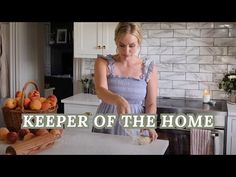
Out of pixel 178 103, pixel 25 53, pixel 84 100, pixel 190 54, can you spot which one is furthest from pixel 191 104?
pixel 25 53

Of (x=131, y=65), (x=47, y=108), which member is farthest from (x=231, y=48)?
(x=47, y=108)

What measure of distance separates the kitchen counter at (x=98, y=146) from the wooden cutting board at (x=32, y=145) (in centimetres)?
2

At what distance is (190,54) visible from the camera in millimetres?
2576

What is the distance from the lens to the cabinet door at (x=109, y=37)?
8.44ft

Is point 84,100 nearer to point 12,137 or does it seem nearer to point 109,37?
point 109,37

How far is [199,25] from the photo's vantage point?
252 centimetres

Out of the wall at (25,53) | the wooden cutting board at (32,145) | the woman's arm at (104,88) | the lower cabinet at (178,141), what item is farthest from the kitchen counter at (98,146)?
the wall at (25,53)

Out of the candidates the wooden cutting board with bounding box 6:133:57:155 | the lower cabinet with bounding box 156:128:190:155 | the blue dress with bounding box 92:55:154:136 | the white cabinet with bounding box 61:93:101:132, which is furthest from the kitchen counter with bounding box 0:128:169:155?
the white cabinet with bounding box 61:93:101:132

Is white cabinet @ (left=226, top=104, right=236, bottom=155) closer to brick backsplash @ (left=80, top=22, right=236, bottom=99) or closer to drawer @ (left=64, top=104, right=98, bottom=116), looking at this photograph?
brick backsplash @ (left=80, top=22, right=236, bottom=99)

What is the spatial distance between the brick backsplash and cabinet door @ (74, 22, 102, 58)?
0.39 metres

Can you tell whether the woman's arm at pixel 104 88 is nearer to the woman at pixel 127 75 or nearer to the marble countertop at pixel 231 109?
the woman at pixel 127 75

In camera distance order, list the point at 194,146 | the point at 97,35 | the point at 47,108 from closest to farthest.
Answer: the point at 47,108, the point at 194,146, the point at 97,35
